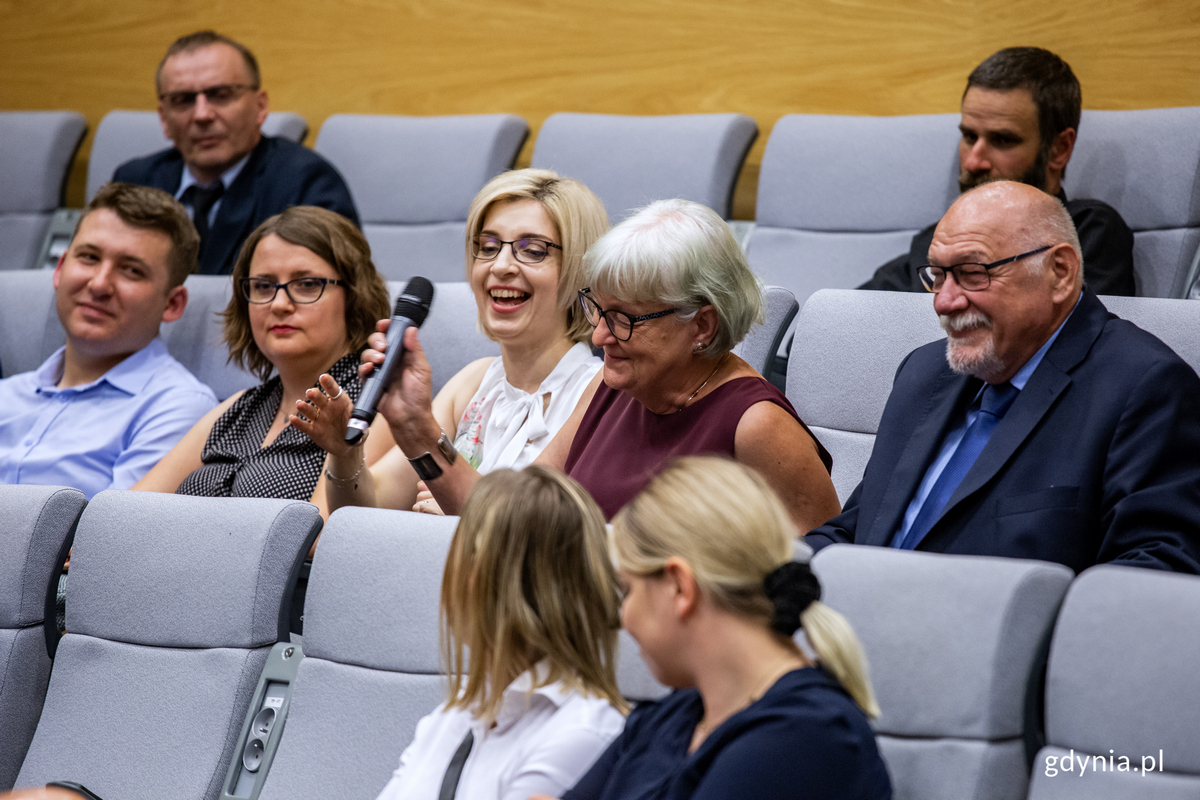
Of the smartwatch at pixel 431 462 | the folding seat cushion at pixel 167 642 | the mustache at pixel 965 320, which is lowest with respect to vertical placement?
the folding seat cushion at pixel 167 642

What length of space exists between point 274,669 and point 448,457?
452 millimetres

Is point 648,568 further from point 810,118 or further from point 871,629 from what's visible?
point 810,118

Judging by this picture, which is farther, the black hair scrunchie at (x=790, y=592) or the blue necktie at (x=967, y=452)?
the blue necktie at (x=967, y=452)

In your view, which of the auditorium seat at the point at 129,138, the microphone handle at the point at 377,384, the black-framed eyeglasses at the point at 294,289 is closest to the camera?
the microphone handle at the point at 377,384

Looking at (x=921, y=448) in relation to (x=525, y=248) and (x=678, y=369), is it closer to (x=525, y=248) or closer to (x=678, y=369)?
(x=678, y=369)

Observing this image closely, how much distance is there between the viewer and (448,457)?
6.01ft

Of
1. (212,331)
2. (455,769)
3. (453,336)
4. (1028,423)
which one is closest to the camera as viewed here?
(455,769)

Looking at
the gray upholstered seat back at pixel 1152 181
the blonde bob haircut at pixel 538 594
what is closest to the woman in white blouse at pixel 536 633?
the blonde bob haircut at pixel 538 594

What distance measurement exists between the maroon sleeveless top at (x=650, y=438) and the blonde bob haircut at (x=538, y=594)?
1.57 feet

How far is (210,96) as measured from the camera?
3168 mm

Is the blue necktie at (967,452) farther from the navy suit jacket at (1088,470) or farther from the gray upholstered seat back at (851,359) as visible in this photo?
the gray upholstered seat back at (851,359)

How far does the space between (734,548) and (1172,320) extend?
111 centimetres

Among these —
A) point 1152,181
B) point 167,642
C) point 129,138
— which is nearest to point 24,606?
point 167,642

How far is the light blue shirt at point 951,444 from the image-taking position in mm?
1623
